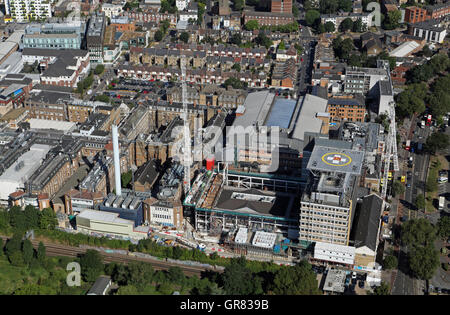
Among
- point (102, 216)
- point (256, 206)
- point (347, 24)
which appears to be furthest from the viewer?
point (347, 24)

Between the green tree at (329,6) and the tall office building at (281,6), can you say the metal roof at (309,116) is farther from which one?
the green tree at (329,6)

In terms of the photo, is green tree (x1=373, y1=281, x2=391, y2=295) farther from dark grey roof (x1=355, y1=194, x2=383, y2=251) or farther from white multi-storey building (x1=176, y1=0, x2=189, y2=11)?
white multi-storey building (x1=176, y1=0, x2=189, y2=11)

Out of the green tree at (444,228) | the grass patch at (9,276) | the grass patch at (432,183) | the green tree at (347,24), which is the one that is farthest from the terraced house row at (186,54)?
the grass patch at (9,276)

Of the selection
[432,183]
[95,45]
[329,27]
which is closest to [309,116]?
[432,183]

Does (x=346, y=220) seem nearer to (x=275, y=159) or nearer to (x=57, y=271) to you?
(x=275, y=159)

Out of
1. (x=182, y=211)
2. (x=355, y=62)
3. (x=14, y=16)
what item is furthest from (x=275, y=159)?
(x=14, y=16)

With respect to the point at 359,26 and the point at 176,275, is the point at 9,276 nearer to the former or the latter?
the point at 176,275

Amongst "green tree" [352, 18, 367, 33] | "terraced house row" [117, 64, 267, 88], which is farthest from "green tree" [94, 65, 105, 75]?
"green tree" [352, 18, 367, 33]
